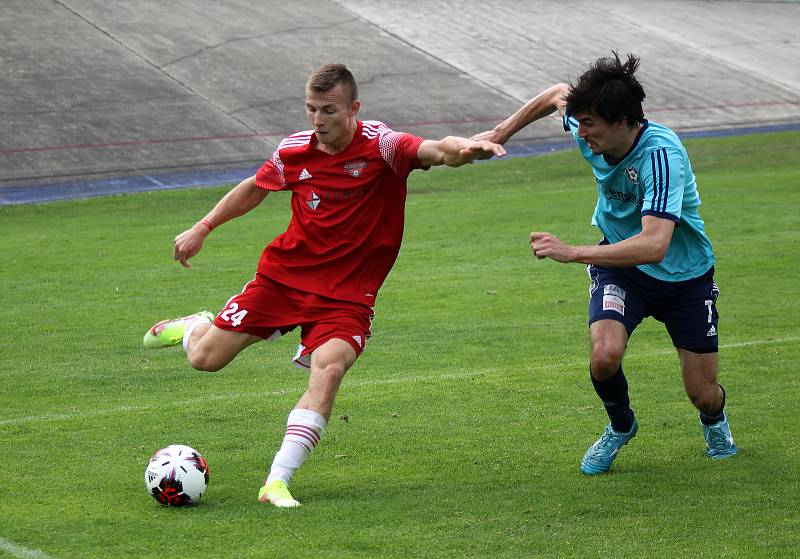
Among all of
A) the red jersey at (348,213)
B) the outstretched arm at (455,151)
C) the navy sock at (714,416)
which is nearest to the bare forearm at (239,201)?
the red jersey at (348,213)

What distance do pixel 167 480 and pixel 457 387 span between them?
3017 mm

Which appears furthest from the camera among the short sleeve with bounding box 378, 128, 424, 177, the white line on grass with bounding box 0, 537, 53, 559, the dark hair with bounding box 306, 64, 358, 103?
the short sleeve with bounding box 378, 128, 424, 177

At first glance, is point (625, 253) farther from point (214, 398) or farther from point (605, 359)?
point (214, 398)

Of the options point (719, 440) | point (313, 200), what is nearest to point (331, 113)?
point (313, 200)

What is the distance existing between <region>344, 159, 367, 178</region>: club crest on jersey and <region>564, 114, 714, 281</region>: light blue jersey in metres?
1.12

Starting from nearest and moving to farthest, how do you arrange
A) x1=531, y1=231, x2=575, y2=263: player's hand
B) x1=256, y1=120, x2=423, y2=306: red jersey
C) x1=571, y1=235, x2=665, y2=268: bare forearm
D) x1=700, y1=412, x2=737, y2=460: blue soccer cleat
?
x1=531, y1=231, x2=575, y2=263: player's hand < x1=571, y1=235, x2=665, y2=268: bare forearm < x1=256, y1=120, x2=423, y2=306: red jersey < x1=700, y1=412, x2=737, y2=460: blue soccer cleat

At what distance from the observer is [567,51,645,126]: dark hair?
6.02 meters

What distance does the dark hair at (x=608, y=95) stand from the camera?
6020mm

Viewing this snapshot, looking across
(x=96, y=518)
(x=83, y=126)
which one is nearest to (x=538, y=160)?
(x=83, y=126)

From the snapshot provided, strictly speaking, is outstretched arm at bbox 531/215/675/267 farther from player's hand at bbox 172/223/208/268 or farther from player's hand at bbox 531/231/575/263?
player's hand at bbox 172/223/208/268

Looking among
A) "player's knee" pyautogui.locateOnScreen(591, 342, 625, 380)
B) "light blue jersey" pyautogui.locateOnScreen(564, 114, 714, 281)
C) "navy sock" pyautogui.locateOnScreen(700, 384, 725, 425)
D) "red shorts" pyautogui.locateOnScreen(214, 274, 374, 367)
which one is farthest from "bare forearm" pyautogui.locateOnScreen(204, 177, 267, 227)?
"navy sock" pyautogui.locateOnScreen(700, 384, 725, 425)

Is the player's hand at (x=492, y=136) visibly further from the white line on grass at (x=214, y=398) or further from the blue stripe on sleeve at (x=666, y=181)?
the white line on grass at (x=214, y=398)

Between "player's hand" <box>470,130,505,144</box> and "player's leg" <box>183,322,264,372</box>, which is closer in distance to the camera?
"player's hand" <box>470,130,505,144</box>

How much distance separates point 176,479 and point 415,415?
2.24 m
